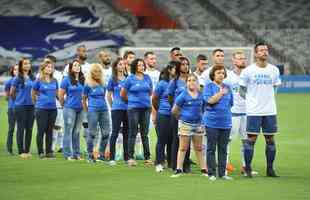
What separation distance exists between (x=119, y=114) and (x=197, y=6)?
39565 millimetres

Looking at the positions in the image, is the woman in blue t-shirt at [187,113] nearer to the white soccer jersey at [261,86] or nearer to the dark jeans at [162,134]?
the white soccer jersey at [261,86]

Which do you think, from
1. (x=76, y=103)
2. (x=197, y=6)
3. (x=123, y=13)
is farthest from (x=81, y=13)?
(x=76, y=103)

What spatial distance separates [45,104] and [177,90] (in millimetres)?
3935

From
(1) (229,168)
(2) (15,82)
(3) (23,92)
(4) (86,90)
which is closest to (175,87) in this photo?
(1) (229,168)

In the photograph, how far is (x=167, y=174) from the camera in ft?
57.5

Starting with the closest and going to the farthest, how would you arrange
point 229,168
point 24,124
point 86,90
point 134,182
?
point 134,182
point 229,168
point 86,90
point 24,124

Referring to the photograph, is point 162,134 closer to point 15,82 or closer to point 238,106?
point 238,106

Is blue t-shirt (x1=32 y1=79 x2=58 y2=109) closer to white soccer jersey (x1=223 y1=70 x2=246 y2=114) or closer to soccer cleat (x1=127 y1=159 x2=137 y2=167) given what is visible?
soccer cleat (x1=127 y1=159 x2=137 y2=167)

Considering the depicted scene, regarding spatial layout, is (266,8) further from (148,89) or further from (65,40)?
(148,89)

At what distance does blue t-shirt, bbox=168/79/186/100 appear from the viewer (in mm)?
17509

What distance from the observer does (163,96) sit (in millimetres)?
18109

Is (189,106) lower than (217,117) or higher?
higher

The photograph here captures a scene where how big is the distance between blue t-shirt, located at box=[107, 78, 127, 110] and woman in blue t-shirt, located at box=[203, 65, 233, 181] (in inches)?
115

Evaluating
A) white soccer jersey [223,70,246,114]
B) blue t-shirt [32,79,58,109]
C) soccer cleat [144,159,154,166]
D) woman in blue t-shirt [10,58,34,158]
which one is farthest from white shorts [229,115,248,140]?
woman in blue t-shirt [10,58,34,158]
